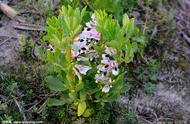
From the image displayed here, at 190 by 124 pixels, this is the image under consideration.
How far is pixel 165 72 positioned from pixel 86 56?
1040 mm

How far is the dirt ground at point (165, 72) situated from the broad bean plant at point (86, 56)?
1.47 ft

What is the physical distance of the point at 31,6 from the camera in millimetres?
3287

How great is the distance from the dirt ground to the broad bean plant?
45cm

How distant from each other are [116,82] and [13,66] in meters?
0.80

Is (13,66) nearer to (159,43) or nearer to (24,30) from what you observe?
(24,30)

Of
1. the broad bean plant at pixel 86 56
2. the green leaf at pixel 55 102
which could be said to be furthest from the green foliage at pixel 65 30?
the green leaf at pixel 55 102

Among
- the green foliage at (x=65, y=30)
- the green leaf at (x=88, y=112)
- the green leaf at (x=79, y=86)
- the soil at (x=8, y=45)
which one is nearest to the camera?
the green foliage at (x=65, y=30)

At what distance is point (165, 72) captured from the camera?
10.5 feet

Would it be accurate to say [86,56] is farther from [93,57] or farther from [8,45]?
[8,45]

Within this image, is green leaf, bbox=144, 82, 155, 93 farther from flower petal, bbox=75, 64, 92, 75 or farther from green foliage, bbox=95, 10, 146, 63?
flower petal, bbox=75, 64, 92, 75

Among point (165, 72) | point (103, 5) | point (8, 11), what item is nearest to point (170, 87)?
point (165, 72)

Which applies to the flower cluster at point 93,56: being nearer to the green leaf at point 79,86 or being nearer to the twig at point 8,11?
the green leaf at point 79,86

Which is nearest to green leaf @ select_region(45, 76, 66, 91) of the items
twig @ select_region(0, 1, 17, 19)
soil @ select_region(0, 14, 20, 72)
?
soil @ select_region(0, 14, 20, 72)

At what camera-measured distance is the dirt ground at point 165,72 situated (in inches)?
113
